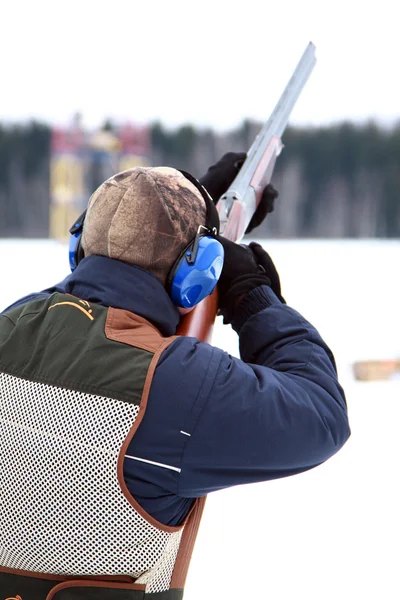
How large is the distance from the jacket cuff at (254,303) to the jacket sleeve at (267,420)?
0.25ft

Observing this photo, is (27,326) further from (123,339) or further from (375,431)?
(375,431)

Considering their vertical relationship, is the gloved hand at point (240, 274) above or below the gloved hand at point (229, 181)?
above

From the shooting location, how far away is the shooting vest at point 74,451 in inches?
37.2

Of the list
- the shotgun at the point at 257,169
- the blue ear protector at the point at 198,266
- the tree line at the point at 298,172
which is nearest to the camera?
the blue ear protector at the point at 198,266

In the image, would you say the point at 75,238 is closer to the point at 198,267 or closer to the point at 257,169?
the point at 198,267

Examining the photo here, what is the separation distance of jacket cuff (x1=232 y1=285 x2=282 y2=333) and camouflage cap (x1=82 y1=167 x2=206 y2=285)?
0.56 ft

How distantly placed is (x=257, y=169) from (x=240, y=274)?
73 cm

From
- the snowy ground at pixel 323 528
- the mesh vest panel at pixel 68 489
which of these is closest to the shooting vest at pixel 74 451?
the mesh vest panel at pixel 68 489

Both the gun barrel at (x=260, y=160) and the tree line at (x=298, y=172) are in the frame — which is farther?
the tree line at (x=298, y=172)

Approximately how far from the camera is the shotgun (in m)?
1.70

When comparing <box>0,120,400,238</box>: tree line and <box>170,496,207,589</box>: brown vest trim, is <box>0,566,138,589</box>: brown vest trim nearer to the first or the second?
<box>170,496,207,589</box>: brown vest trim

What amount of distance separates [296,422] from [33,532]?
416mm

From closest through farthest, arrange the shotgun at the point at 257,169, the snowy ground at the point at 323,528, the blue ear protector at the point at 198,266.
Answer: the blue ear protector at the point at 198,266
the shotgun at the point at 257,169
the snowy ground at the point at 323,528

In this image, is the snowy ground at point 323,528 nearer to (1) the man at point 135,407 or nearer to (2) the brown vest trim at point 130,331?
(1) the man at point 135,407
